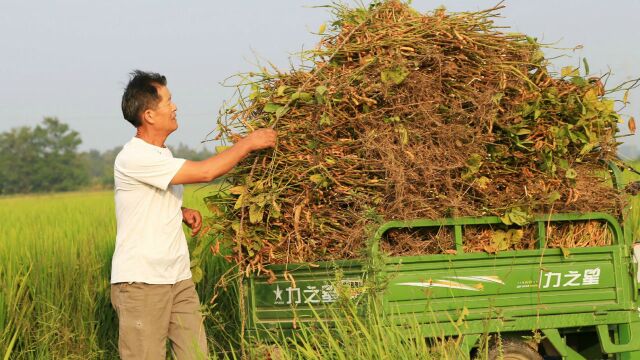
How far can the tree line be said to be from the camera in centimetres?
5628

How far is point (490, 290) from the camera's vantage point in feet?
13.3

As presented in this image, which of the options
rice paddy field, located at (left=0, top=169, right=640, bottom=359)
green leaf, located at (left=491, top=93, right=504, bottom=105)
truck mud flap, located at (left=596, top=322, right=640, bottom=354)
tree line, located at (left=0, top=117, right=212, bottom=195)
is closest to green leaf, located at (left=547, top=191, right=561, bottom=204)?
green leaf, located at (left=491, top=93, right=504, bottom=105)

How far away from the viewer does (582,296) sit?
→ 13.6 ft

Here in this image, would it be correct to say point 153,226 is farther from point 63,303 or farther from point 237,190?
point 63,303

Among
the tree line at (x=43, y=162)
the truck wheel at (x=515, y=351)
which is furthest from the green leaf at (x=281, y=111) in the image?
the tree line at (x=43, y=162)

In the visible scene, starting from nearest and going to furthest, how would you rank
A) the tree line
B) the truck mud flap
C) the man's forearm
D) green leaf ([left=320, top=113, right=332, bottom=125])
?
the man's forearm
green leaf ([left=320, top=113, right=332, bottom=125])
the truck mud flap
the tree line

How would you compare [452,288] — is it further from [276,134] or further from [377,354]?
[276,134]

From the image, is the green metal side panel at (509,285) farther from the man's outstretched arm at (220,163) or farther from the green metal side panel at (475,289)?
the man's outstretched arm at (220,163)

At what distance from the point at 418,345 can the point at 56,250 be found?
12.4 ft

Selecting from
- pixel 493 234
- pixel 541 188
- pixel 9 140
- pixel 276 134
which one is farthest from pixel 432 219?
pixel 9 140

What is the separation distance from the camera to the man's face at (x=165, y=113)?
4062 millimetres

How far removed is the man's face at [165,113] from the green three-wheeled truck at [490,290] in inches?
38.0

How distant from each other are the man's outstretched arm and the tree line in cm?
4962

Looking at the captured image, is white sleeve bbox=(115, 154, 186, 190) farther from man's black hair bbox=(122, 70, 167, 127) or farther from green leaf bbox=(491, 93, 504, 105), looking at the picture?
green leaf bbox=(491, 93, 504, 105)
